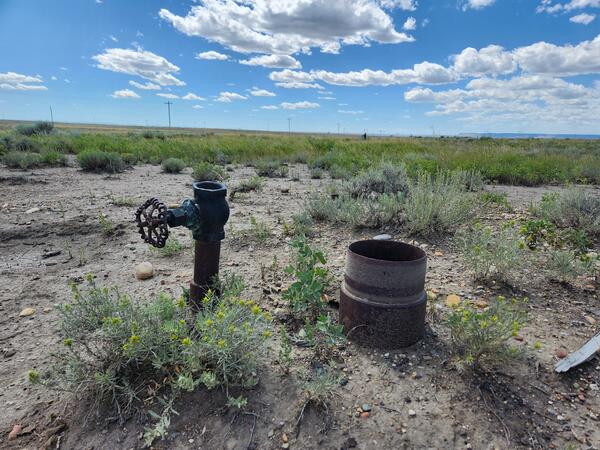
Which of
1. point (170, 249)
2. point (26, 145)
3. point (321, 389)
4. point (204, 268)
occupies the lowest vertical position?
point (321, 389)

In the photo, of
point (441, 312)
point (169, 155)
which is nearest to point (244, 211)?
point (441, 312)

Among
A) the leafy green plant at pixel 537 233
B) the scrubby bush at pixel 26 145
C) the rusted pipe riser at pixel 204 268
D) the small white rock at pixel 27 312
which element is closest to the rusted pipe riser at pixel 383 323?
the rusted pipe riser at pixel 204 268

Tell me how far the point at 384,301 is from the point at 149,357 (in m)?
1.35

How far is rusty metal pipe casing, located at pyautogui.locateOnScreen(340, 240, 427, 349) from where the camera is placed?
2.30 meters

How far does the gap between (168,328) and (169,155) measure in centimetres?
1127

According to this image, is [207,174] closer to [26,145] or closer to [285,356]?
[285,356]

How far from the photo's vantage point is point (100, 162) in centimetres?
982

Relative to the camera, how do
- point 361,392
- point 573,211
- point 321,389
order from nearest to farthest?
point 321,389 → point 361,392 → point 573,211

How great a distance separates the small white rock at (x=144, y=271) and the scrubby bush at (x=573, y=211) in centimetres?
445

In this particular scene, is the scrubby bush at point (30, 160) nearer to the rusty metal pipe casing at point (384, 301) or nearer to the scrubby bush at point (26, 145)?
the scrubby bush at point (26, 145)

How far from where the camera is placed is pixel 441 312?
278 cm

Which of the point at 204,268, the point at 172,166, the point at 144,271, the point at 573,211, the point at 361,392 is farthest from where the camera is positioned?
the point at 172,166

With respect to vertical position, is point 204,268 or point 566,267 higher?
point 204,268

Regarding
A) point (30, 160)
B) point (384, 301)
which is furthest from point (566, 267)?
point (30, 160)
